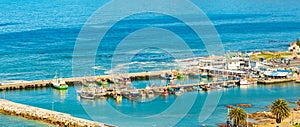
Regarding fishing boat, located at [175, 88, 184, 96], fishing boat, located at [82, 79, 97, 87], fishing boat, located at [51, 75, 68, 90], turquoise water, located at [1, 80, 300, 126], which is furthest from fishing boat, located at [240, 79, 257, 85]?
fishing boat, located at [51, 75, 68, 90]

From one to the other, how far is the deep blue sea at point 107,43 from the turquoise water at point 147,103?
0.20ft

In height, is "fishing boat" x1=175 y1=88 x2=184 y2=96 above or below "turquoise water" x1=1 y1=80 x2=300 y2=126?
above

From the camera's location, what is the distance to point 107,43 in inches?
2660

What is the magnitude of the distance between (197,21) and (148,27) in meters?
8.76

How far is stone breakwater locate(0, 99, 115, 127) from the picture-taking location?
112 feet

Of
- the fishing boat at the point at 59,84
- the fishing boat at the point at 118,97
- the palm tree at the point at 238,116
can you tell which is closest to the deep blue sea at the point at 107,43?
the fishing boat at the point at 59,84

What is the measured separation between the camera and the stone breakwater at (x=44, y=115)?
34125mm

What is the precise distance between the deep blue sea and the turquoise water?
0.20ft

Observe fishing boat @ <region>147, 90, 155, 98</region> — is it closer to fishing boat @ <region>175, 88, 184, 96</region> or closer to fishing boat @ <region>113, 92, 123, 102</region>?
fishing boat @ <region>175, 88, 184, 96</region>

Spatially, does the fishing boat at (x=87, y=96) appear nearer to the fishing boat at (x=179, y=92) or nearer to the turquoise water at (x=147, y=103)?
the turquoise water at (x=147, y=103)

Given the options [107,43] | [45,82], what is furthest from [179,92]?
[107,43]

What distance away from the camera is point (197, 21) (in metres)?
87.2

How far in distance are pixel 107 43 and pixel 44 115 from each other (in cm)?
3192

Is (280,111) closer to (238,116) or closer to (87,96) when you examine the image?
(238,116)
